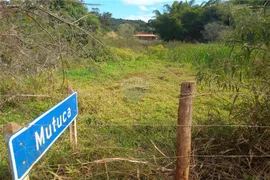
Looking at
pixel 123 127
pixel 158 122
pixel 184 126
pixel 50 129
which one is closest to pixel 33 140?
pixel 50 129

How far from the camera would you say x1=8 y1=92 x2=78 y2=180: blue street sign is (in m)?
0.83

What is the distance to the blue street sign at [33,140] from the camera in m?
0.83

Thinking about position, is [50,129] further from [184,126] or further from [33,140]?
[184,126]

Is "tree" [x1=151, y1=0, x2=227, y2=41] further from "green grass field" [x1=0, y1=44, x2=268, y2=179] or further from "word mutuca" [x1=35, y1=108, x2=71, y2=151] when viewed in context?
"word mutuca" [x1=35, y1=108, x2=71, y2=151]

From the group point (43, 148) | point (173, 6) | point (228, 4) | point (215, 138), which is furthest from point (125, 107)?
point (173, 6)

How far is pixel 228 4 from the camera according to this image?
214 centimetres

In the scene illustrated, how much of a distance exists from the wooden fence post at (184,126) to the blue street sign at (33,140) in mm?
714

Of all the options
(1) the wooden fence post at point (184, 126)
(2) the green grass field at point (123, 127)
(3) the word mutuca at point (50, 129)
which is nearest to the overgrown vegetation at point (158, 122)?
(2) the green grass field at point (123, 127)

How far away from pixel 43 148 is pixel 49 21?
1.44 m

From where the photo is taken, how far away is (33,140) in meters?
0.96

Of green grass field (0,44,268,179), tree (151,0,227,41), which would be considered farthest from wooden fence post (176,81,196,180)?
tree (151,0,227,41)

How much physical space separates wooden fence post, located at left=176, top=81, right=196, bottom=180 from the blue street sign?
0.71m

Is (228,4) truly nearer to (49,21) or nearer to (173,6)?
(49,21)

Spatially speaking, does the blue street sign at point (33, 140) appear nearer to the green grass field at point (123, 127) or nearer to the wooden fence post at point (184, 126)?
the green grass field at point (123, 127)
